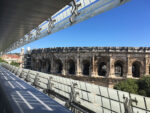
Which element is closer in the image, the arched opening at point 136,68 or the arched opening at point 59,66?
the arched opening at point 136,68

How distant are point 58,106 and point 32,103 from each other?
84 cm

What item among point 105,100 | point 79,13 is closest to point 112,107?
Result: point 105,100

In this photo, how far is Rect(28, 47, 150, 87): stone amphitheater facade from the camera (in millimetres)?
23656

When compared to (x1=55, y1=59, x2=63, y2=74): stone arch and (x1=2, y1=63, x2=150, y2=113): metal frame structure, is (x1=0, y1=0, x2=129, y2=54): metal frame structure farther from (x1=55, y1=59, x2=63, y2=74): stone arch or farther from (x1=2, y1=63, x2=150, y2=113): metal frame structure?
(x1=55, y1=59, x2=63, y2=74): stone arch

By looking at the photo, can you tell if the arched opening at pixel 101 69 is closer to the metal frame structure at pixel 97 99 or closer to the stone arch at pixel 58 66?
the stone arch at pixel 58 66

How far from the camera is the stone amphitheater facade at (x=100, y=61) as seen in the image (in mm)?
23656

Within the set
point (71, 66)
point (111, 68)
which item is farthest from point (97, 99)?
point (71, 66)

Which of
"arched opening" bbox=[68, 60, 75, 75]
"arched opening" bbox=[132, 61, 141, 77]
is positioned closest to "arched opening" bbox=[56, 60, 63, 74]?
"arched opening" bbox=[68, 60, 75, 75]

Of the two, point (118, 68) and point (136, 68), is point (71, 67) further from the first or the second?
point (136, 68)

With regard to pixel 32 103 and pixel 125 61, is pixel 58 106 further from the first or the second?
pixel 125 61

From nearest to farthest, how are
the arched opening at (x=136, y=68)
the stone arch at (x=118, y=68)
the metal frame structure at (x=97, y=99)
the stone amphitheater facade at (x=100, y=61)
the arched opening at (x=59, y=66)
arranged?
the metal frame structure at (x=97, y=99) → the stone amphitheater facade at (x=100, y=61) → the arched opening at (x=136, y=68) → the stone arch at (x=118, y=68) → the arched opening at (x=59, y=66)

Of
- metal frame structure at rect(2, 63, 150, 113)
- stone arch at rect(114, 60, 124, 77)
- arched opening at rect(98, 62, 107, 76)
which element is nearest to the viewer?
metal frame structure at rect(2, 63, 150, 113)

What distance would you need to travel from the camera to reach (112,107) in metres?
3.67

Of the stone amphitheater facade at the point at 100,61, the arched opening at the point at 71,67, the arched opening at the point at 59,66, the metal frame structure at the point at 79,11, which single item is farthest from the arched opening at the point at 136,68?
the metal frame structure at the point at 79,11
